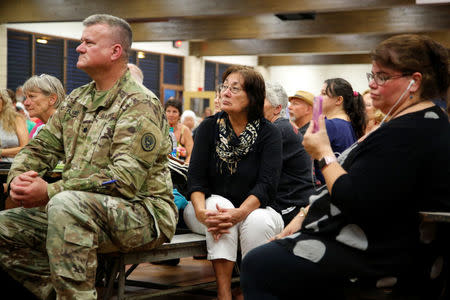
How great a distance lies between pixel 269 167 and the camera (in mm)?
3121

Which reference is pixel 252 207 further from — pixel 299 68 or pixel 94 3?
pixel 299 68

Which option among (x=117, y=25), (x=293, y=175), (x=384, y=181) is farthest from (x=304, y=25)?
(x=384, y=181)

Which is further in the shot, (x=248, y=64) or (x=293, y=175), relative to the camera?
(x=248, y=64)

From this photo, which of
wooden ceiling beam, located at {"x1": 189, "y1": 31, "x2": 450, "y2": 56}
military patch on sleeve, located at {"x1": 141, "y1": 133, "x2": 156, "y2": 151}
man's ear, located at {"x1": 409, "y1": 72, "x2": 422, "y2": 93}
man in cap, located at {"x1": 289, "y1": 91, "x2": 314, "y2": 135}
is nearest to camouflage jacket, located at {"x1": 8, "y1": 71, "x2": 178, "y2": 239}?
military patch on sleeve, located at {"x1": 141, "y1": 133, "x2": 156, "y2": 151}

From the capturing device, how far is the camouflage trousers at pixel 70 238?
2.29m

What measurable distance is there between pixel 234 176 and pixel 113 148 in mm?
847

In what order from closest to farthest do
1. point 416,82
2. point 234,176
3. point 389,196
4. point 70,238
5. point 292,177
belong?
point 389,196
point 416,82
point 70,238
point 234,176
point 292,177

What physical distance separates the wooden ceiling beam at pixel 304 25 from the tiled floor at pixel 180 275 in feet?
31.7

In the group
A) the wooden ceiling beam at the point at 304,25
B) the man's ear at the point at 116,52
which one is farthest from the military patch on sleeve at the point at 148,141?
the wooden ceiling beam at the point at 304,25

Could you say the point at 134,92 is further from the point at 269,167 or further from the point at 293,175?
the point at 293,175

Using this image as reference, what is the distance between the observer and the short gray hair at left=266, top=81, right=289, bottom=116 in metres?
3.88

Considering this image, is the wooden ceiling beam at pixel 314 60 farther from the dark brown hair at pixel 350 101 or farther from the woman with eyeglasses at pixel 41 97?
the woman with eyeglasses at pixel 41 97

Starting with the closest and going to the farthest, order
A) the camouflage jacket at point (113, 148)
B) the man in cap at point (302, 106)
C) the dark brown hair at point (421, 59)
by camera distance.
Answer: the dark brown hair at point (421, 59)
the camouflage jacket at point (113, 148)
the man in cap at point (302, 106)

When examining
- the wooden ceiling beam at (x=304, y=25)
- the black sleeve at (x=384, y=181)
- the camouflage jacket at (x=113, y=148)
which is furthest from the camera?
the wooden ceiling beam at (x=304, y=25)
